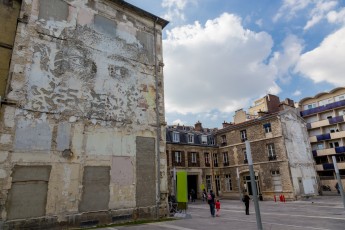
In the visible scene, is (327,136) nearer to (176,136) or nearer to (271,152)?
(271,152)

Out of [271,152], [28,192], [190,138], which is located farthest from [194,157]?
[28,192]

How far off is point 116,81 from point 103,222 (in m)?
7.11

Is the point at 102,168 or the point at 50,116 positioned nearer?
the point at 50,116

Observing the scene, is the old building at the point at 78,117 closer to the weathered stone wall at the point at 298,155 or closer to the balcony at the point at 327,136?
the weathered stone wall at the point at 298,155

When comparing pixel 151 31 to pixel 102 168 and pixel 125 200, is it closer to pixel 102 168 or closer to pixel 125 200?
pixel 102 168

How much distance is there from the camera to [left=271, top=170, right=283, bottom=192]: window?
26.1 metres

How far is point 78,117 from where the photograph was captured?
11742 mm

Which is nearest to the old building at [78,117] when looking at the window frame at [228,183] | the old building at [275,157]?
the old building at [275,157]

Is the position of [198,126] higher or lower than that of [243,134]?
higher

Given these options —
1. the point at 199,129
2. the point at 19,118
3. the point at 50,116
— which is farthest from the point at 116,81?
the point at 199,129

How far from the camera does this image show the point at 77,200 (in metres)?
10.8

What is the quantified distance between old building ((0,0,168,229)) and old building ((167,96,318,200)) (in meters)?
15.9

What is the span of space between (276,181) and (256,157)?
345 centimetres

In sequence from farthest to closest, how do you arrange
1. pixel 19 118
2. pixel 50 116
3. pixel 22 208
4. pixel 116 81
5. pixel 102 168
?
pixel 116 81, pixel 102 168, pixel 50 116, pixel 19 118, pixel 22 208
